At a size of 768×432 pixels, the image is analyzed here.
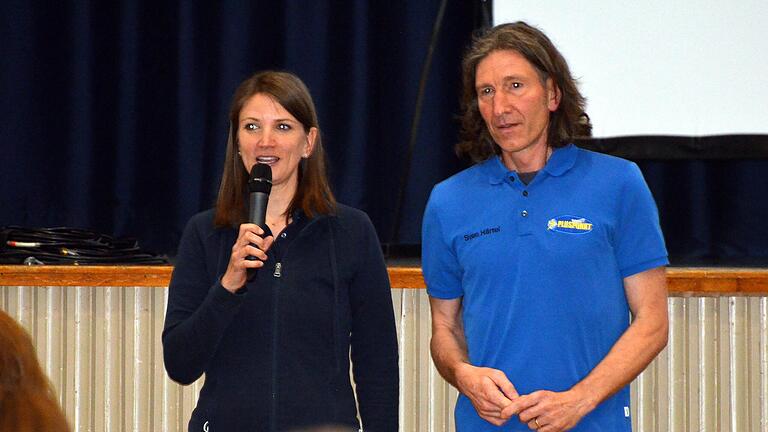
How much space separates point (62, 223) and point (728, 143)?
92.1 inches

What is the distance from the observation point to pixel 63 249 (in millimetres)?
3100

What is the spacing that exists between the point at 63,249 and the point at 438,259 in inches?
57.2

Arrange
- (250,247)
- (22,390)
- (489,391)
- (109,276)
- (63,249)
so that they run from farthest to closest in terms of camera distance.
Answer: (63,249) → (109,276) → (489,391) → (250,247) → (22,390)

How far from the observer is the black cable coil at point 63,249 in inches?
120

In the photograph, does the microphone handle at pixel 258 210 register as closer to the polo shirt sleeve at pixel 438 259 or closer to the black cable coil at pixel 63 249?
the polo shirt sleeve at pixel 438 259

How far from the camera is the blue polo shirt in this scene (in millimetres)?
1985

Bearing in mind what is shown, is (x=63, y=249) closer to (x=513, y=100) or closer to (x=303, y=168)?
(x=303, y=168)

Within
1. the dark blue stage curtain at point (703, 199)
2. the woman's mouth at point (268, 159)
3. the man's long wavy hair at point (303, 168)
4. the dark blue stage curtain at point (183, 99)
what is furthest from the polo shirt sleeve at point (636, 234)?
the dark blue stage curtain at point (183, 99)

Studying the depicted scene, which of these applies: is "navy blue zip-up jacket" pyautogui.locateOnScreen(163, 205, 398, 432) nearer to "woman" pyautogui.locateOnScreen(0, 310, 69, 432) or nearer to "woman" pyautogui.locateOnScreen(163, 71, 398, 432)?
"woman" pyautogui.locateOnScreen(163, 71, 398, 432)

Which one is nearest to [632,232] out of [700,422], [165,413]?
[700,422]

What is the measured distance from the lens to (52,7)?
3652mm

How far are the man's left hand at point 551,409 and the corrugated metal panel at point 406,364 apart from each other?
1.01 meters

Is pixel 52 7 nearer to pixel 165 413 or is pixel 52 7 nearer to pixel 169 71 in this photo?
pixel 169 71

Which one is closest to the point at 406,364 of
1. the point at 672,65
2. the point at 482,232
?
the point at 482,232
